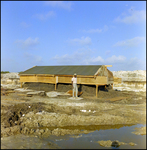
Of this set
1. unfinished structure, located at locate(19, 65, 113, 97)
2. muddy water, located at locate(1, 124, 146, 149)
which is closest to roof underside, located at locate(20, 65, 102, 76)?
unfinished structure, located at locate(19, 65, 113, 97)

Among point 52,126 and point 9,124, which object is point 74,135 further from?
point 9,124

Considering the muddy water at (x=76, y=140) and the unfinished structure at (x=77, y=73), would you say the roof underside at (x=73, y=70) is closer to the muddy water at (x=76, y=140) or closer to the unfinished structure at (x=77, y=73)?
the unfinished structure at (x=77, y=73)

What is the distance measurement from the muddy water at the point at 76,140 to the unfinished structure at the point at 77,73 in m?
9.75

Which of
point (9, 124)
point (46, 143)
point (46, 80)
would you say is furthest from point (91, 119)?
point (46, 80)

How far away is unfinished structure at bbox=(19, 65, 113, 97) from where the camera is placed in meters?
17.6

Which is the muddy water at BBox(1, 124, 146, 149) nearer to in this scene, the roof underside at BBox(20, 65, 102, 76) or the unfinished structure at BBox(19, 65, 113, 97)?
the unfinished structure at BBox(19, 65, 113, 97)

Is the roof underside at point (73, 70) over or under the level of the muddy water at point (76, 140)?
over

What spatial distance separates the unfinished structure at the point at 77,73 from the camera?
57.8 feet

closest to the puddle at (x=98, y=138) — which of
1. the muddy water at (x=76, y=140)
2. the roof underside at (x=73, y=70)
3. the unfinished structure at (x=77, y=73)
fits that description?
the muddy water at (x=76, y=140)

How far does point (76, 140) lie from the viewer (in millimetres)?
6871

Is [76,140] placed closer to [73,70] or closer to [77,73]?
[77,73]

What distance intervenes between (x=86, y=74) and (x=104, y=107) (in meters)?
6.26

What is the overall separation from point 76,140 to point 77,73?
12419 mm

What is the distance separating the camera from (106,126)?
8.74 m
